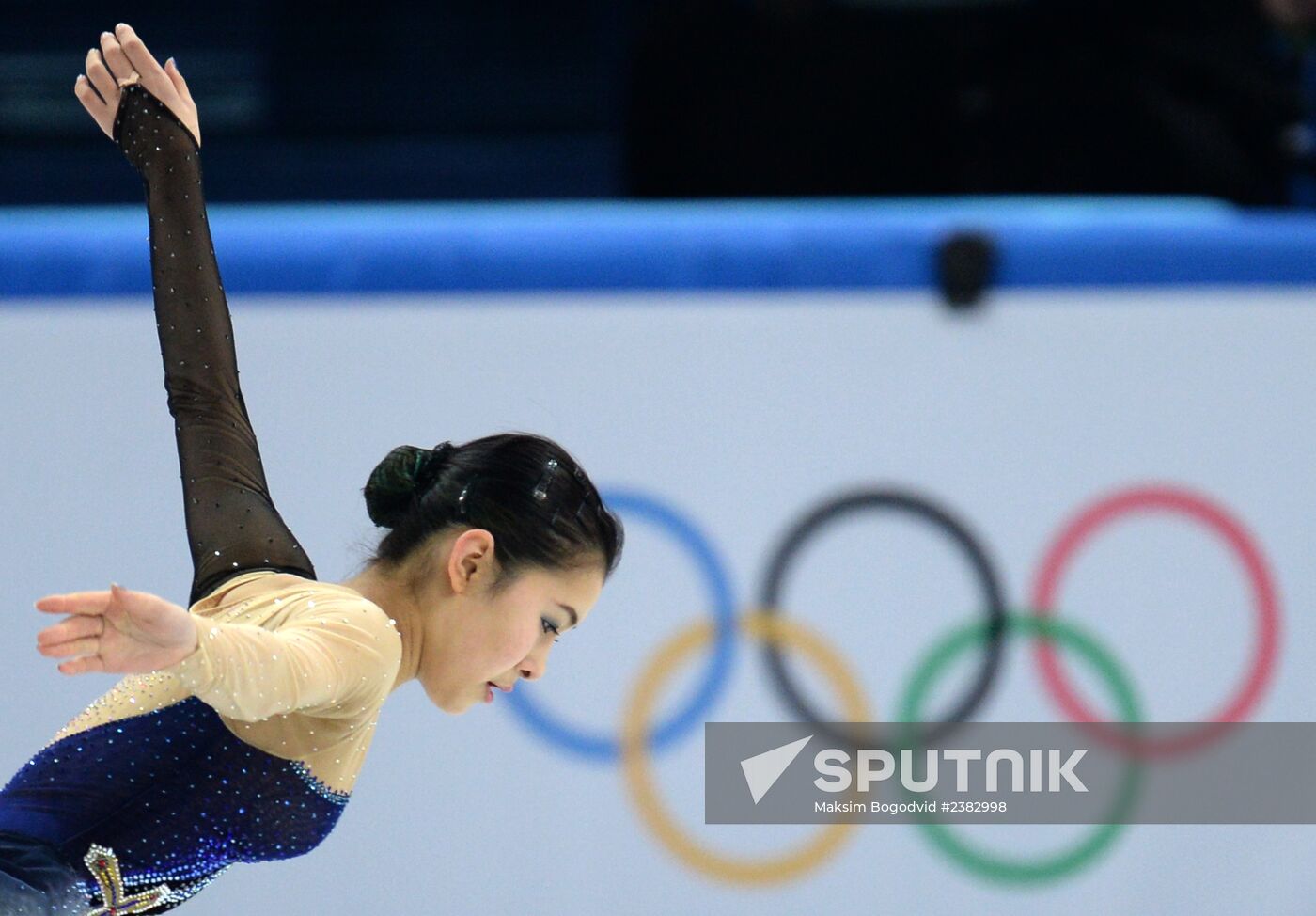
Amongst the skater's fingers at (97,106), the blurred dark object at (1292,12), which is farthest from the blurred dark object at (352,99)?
the skater's fingers at (97,106)

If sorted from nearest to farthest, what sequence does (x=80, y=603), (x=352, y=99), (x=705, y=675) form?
(x=80, y=603) < (x=705, y=675) < (x=352, y=99)

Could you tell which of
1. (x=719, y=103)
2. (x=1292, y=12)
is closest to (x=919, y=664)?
(x=719, y=103)

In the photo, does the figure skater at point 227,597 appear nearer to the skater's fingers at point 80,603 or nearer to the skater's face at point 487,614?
the skater's face at point 487,614

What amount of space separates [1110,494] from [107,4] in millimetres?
3013

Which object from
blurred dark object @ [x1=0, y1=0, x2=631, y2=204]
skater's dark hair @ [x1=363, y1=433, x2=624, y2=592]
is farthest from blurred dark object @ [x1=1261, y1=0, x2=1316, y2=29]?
skater's dark hair @ [x1=363, y1=433, x2=624, y2=592]

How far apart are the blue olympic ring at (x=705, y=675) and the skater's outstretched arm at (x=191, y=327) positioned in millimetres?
887

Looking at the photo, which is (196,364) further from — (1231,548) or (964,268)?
(1231,548)

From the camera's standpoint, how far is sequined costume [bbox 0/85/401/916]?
1694 millimetres

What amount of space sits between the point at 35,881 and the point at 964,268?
1.65m

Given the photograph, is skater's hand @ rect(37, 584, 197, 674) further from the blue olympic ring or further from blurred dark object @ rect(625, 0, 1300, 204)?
blurred dark object @ rect(625, 0, 1300, 204)

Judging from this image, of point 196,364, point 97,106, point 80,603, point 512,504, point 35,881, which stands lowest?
point 35,881

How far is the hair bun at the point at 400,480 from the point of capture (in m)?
1.82

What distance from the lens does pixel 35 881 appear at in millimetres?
1641

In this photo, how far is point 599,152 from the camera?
4.30m
